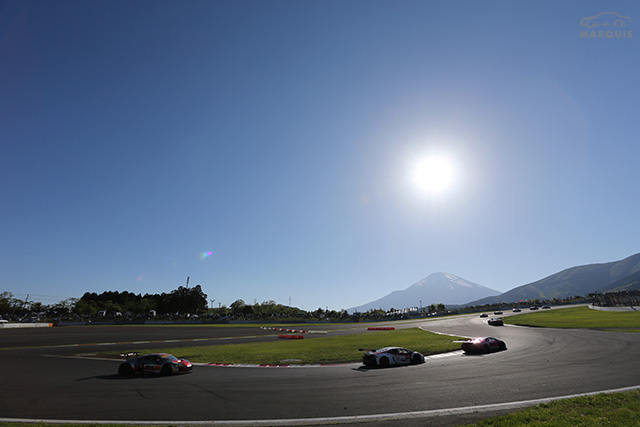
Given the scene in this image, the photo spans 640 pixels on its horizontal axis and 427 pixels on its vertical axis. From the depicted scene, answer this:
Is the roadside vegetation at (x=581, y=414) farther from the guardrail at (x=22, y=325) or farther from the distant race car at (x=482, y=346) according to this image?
the guardrail at (x=22, y=325)

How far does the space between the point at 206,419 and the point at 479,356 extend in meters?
21.6

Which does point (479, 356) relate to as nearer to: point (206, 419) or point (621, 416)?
point (621, 416)

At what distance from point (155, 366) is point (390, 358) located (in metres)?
15.8

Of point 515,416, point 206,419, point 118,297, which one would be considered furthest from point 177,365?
point 118,297

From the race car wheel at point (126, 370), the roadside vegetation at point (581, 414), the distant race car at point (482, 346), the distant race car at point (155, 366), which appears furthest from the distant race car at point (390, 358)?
the race car wheel at point (126, 370)

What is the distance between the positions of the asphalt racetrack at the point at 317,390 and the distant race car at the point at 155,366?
0.72 metres

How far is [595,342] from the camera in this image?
93.2 feet

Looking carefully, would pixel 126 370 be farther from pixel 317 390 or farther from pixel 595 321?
pixel 595 321

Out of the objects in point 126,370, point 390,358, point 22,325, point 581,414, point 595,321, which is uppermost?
point 581,414

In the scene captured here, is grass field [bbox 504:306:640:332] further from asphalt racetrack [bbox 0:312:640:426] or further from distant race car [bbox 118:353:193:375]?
distant race car [bbox 118:353:193:375]

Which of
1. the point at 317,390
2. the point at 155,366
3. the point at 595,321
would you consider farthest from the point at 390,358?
the point at 595,321

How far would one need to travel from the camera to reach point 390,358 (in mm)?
22234

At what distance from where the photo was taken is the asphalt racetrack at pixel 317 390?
1173 cm

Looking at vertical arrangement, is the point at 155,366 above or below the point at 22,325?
above
